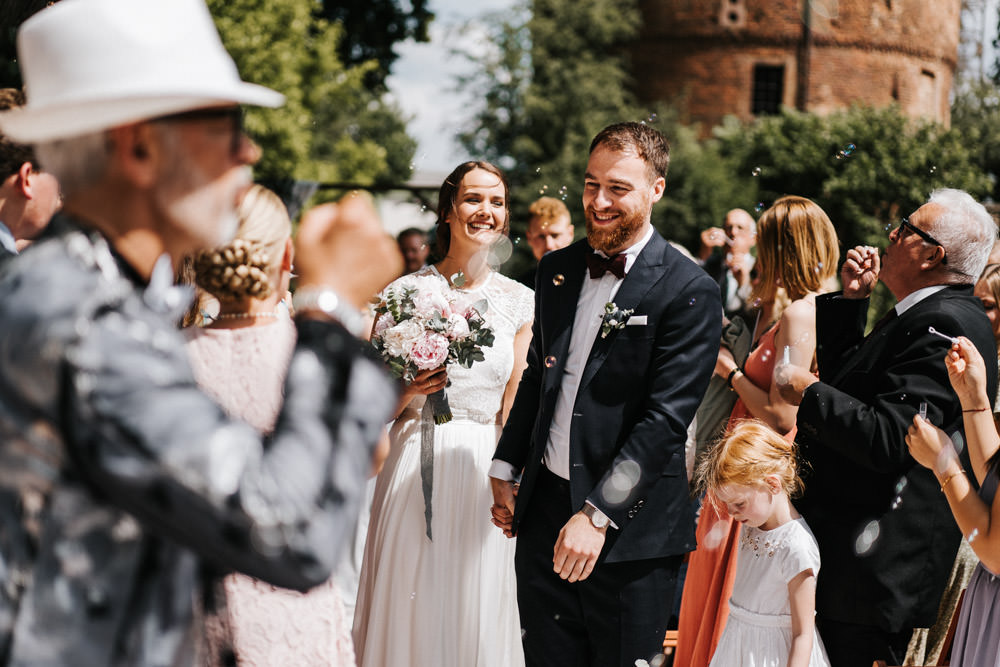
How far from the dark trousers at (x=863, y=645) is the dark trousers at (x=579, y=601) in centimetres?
84

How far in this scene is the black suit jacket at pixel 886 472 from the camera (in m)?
3.55

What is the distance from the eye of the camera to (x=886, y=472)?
365cm

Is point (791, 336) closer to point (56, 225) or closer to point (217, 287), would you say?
point (217, 287)

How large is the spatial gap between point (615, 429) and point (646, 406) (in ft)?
0.46

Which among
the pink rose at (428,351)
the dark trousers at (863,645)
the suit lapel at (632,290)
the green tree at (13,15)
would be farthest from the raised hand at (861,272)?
the green tree at (13,15)

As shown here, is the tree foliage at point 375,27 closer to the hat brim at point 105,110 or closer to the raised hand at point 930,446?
the raised hand at point 930,446

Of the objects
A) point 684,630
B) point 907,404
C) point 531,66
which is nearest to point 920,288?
point 907,404

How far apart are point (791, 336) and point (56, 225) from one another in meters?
3.58

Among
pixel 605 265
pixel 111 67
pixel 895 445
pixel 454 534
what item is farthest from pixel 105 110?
pixel 454 534

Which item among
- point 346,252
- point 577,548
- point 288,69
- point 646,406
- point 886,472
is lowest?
point 577,548

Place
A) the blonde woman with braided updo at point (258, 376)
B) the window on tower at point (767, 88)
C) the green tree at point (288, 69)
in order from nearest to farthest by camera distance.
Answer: the blonde woman with braided updo at point (258, 376) → the green tree at point (288, 69) → the window on tower at point (767, 88)

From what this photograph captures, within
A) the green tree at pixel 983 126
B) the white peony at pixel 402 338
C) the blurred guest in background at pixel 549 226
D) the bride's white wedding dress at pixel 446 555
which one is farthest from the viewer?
the green tree at pixel 983 126

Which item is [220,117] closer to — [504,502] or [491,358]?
[504,502]

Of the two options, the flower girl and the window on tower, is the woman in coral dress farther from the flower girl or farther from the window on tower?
the window on tower
